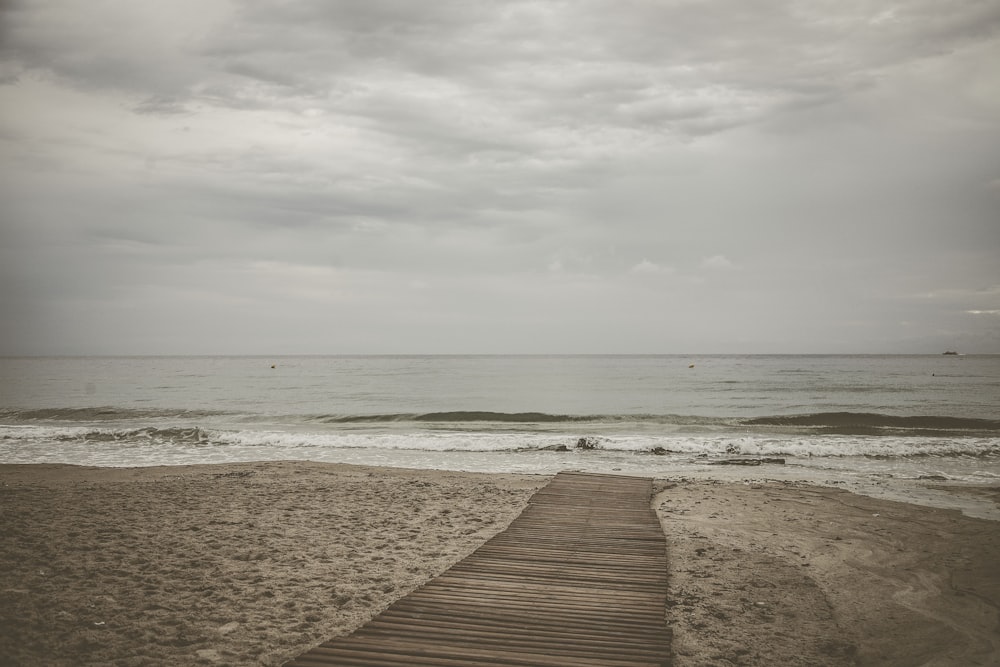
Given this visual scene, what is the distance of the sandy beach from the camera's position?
5410mm

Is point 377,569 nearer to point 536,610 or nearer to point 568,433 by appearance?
point 536,610

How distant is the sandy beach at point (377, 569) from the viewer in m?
5.41

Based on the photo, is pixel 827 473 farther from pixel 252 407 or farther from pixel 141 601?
pixel 252 407

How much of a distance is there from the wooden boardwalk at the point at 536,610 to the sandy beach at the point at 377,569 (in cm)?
46

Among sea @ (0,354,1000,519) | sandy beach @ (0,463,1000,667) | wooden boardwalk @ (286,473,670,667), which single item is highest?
wooden boardwalk @ (286,473,670,667)

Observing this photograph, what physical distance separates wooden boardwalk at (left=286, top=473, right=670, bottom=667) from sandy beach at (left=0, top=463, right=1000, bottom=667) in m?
0.46

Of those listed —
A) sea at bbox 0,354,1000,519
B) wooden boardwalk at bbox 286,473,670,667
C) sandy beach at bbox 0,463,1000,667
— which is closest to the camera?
wooden boardwalk at bbox 286,473,670,667

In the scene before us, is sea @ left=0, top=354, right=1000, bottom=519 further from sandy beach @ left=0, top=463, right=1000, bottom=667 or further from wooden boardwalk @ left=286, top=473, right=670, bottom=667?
wooden boardwalk @ left=286, top=473, right=670, bottom=667

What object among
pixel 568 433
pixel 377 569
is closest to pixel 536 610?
pixel 377 569

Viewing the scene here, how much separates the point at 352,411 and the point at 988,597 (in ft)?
98.6

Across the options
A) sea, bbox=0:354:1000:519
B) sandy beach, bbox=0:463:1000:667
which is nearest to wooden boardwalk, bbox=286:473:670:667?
sandy beach, bbox=0:463:1000:667

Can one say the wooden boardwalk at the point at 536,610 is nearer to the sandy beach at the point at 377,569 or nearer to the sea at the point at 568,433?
the sandy beach at the point at 377,569

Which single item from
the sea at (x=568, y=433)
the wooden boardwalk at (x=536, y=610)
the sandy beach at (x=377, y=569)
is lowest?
the sea at (x=568, y=433)

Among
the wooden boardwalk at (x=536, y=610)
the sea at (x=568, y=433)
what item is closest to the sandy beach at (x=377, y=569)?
the wooden boardwalk at (x=536, y=610)
